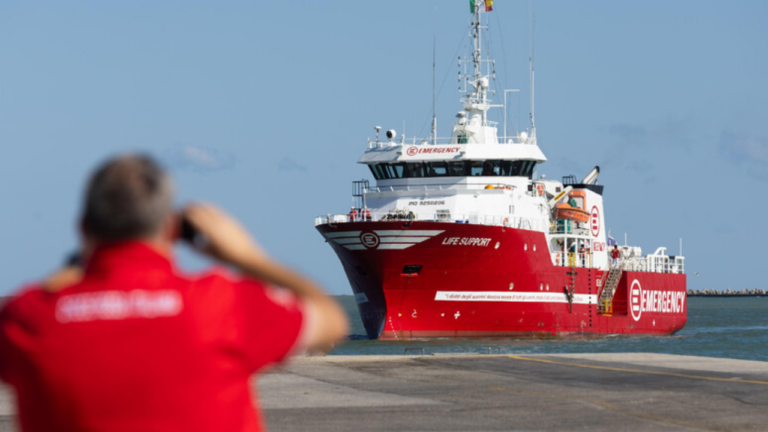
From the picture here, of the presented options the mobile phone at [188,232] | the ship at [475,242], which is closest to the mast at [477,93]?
the ship at [475,242]

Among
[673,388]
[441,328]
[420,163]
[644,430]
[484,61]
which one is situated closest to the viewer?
[644,430]

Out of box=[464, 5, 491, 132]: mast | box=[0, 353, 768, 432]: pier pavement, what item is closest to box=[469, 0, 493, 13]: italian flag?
box=[464, 5, 491, 132]: mast

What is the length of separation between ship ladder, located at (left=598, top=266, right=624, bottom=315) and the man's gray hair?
134ft

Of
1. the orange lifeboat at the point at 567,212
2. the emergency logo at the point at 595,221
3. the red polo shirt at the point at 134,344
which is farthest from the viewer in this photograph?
the emergency logo at the point at 595,221

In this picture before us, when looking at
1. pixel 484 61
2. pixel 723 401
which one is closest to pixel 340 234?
pixel 484 61

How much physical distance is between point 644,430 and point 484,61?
3306cm

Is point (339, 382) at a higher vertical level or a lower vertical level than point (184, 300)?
lower

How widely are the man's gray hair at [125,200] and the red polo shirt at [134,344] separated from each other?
46 millimetres

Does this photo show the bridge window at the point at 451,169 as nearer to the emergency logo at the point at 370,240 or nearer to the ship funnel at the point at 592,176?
the emergency logo at the point at 370,240

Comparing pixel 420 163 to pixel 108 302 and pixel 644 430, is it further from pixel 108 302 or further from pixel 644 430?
pixel 108 302

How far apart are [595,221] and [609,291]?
2.79 m

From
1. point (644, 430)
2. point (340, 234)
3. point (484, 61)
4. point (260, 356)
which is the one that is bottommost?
point (644, 430)

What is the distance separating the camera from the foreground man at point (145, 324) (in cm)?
272

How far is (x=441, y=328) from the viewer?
34625 mm
